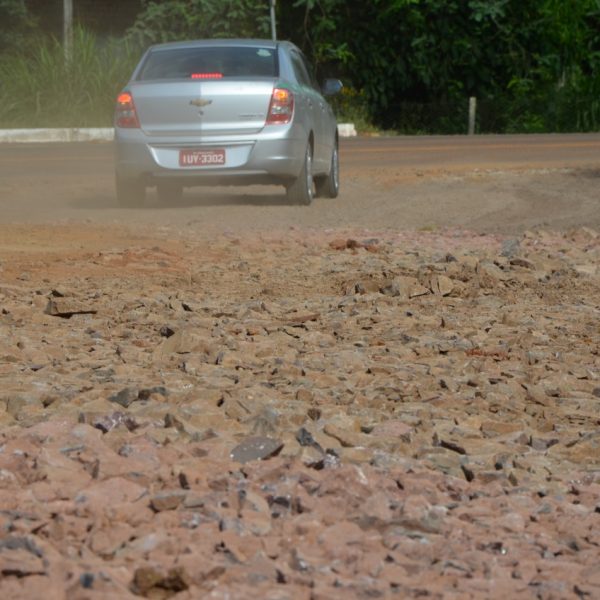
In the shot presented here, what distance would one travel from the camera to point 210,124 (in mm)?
13797

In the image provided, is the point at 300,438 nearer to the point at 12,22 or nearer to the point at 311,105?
the point at 311,105

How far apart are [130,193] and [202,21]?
19964mm

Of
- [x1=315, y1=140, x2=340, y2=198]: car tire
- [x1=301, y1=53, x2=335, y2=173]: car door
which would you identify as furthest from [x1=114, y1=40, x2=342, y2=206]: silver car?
[x1=315, y1=140, x2=340, y2=198]: car tire

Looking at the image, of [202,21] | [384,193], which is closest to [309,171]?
[384,193]

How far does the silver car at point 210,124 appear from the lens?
13.8 meters

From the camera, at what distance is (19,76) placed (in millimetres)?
28766

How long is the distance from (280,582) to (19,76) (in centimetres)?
2631

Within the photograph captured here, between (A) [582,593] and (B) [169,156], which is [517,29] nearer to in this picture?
(B) [169,156]

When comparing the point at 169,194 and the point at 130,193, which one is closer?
the point at 130,193

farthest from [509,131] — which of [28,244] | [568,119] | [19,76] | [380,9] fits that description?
[28,244]

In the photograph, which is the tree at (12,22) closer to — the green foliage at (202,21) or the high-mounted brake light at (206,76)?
the green foliage at (202,21)

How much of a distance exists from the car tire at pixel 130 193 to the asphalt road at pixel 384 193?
0.15 m

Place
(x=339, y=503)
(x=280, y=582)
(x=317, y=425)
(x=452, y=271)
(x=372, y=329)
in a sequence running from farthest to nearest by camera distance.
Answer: (x=452, y=271) < (x=372, y=329) < (x=317, y=425) < (x=339, y=503) < (x=280, y=582)

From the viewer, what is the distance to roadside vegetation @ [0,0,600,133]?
33.1 meters
